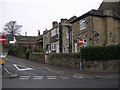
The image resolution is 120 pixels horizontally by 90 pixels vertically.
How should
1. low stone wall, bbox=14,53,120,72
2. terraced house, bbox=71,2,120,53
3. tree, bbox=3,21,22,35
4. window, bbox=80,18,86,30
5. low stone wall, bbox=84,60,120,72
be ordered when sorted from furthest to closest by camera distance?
tree, bbox=3,21,22,35
window, bbox=80,18,86,30
terraced house, bbox=71,2,120,53
low stone wall, bbox=14,53,120,72
low stone wall, bbox=84,60,120,72

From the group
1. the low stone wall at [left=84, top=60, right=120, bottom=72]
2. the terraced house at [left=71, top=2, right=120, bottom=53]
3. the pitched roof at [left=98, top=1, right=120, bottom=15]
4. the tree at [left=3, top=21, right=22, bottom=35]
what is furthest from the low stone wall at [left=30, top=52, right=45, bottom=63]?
the tree at [left=3, top=21, right=22, bottom=35]

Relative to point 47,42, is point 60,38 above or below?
above

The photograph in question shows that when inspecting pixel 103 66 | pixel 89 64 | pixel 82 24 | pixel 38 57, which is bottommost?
pixel 103 66

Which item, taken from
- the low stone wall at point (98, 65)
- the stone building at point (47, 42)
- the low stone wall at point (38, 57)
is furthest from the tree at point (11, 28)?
the low stone wall at point (98, 65)

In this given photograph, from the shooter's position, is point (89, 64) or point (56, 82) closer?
point (56, 82)

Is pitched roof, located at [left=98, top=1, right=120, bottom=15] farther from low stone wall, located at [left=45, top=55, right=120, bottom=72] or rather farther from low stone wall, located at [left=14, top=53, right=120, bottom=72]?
low stone wall, located at [left=45, top=55, right=120, bottom=72]

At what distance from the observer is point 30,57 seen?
43.1 m

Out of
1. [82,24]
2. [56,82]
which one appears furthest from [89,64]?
[82,24]

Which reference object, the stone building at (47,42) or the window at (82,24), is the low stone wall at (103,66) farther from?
the stone building at (47,42)

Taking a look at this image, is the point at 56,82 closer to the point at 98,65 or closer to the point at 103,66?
the point at 103,66

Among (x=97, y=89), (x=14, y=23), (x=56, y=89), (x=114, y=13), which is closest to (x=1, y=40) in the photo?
(x=56, y=89)

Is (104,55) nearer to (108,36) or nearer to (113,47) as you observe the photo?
(113,47)

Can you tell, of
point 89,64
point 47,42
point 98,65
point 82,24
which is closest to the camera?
point 98,65

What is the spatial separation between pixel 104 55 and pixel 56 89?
13.5 metres
